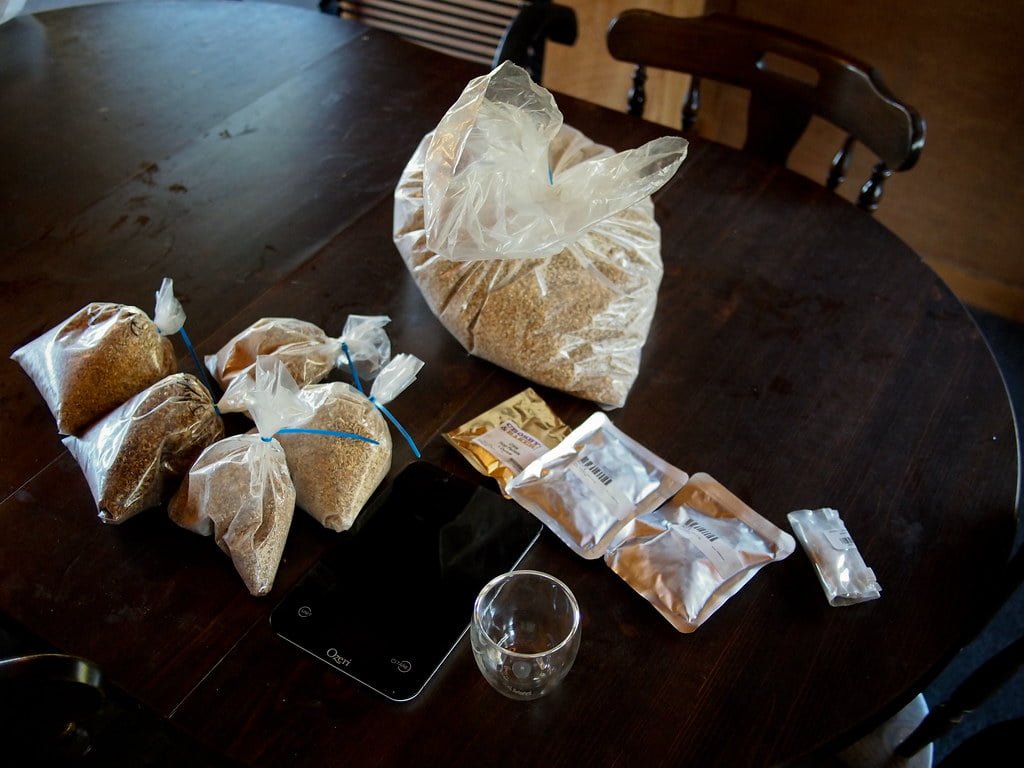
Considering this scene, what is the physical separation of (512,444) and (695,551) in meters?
0.21

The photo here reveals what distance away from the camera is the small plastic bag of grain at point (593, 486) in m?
0.79

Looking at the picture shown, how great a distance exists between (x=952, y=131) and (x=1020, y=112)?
0.14 m

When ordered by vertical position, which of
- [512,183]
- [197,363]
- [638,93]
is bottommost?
[197,363]

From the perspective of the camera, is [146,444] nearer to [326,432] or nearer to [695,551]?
[326,432]

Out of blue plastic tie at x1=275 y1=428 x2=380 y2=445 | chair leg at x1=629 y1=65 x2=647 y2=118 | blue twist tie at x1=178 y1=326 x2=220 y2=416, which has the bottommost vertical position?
blue twist tie at x1=178 y1=326 x2=220 y2=416

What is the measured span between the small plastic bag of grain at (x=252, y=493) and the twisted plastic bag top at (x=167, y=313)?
0.60 ft

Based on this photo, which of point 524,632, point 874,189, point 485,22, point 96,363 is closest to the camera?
point 524,632

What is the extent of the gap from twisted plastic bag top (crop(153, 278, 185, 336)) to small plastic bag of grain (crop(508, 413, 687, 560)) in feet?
1.32

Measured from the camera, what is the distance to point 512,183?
2.88 feet

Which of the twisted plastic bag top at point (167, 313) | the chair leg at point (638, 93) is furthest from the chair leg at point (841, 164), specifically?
the twisted plastic bag top at point (167, 313)

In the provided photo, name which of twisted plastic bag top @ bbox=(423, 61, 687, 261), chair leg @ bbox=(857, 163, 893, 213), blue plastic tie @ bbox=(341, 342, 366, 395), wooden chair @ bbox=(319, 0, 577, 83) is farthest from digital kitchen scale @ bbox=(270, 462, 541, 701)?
wooden chair @ bbox=(319, 0, 577, 83)

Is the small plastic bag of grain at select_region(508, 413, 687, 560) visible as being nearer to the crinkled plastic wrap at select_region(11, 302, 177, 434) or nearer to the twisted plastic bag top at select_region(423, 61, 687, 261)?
the twisted plastic bag top at select_region(423, 61, 687, 261)

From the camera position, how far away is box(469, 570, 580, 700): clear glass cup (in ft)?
2.19

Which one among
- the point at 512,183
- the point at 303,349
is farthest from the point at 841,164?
the point at 303,349
